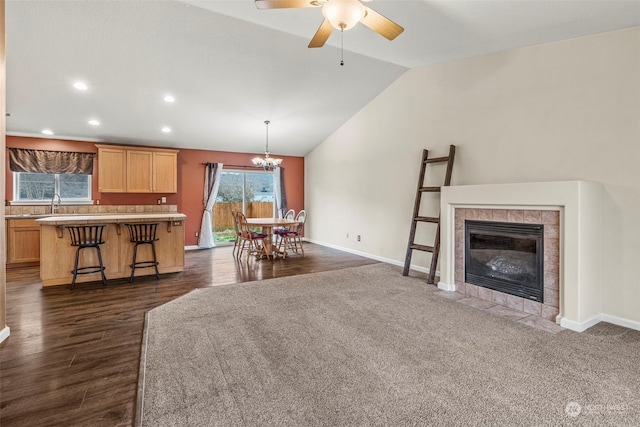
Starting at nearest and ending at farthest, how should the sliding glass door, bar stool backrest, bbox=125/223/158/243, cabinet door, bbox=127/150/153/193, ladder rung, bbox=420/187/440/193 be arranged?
ladder rung, bbox=420/187/440/193
bar stool backrest, bbox=125/223/158/243
cabinet door, bbox=127/150/153/193
the sliding glass door

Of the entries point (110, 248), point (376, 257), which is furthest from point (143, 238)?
point (376, 257)

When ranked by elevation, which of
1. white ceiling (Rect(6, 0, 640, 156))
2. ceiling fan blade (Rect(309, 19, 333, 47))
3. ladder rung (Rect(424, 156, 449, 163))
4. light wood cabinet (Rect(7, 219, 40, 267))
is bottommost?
light wood cabinet (Rect(7, 219, 40, 267))

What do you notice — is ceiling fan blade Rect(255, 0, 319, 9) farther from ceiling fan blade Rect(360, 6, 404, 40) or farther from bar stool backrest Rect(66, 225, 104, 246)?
bar stool backrest Rect(66, 225, 104, 246)

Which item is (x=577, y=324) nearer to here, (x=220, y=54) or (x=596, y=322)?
(x=596, y=322)

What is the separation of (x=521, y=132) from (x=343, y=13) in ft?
8.50

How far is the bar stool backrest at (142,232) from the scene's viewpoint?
4.31 m

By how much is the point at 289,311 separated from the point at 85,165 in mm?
5656

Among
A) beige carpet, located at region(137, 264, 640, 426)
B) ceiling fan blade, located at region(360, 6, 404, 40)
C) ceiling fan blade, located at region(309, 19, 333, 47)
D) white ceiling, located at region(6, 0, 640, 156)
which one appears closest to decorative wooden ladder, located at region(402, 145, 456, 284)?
beige carpet, located at region(137, 264, 640, 426)

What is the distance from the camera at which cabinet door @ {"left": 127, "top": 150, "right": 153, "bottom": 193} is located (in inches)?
241

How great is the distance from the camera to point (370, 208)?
5.75 meters

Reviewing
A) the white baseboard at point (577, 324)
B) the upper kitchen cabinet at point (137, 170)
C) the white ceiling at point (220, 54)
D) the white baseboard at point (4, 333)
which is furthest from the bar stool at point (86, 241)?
the white baseboard at point (577, 324)

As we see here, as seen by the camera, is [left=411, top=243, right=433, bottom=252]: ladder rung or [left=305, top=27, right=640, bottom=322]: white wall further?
[left=411, top=243, right=433, bottom=252]: ladder rung

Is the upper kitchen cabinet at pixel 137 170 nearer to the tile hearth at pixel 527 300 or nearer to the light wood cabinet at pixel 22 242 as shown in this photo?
the light wood cabinet at pixel 22 242

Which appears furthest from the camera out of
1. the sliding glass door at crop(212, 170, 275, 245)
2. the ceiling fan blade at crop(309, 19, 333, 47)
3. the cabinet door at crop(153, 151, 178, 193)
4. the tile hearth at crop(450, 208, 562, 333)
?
the sliding glass door at crop(212, 170, 275, 245)
